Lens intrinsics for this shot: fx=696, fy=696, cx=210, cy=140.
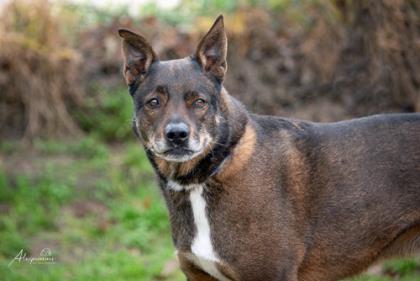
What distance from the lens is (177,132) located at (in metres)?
4.50

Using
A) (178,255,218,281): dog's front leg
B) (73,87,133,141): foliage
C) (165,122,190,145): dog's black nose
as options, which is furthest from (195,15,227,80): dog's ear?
(73,87,133,141): foliage

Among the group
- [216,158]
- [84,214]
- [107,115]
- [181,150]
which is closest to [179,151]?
[181,150]

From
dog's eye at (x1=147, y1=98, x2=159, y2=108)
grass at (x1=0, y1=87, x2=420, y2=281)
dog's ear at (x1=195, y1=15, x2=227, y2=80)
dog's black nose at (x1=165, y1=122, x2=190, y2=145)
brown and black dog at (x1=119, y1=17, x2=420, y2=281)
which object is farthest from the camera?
grass at (x1=0, y1=87, x2=420, y2=281)

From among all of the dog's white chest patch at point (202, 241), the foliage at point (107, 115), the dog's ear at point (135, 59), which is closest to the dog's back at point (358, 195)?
the dog's white chest patch at point (202, 241)

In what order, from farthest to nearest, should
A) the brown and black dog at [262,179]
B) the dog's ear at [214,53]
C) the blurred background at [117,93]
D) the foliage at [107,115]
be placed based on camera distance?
the foliage at [107,115] → the blurred background at [117,93] → the dog's ear at [214,53] → the brown and black dog at [262,179]

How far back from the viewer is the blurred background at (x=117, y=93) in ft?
23.6

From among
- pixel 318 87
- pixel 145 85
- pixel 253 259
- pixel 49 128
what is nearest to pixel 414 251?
pixel 253 259

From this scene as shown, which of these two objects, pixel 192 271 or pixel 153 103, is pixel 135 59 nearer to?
pixel 153 103

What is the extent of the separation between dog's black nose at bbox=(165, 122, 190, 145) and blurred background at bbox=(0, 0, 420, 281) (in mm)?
2340

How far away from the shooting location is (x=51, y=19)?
28.7ft

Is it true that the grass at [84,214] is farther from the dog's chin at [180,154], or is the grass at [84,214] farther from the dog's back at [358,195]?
the dog's chin at [180,154]

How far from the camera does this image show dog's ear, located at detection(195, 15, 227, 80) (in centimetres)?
485

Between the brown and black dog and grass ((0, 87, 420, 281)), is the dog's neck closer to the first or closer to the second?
the brown and black dog

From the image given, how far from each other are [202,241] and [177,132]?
758mm
